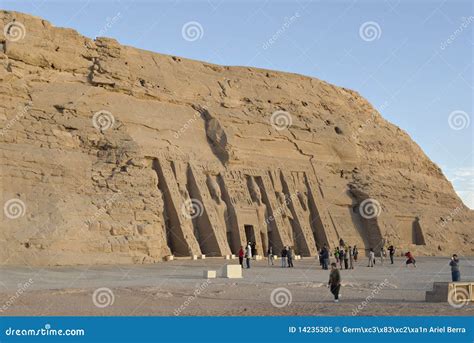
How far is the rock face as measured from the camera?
27.5 m

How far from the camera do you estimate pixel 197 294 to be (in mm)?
16828

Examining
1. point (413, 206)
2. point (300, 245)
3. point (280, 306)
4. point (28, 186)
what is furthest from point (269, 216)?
point (280, 306)

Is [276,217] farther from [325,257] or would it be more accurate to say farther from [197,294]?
[197,294]

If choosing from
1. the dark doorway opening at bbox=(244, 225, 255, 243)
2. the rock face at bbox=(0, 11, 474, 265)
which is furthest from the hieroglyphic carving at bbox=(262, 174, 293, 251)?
the dark doorway opening at bbox=(244, 225, 255, 243)

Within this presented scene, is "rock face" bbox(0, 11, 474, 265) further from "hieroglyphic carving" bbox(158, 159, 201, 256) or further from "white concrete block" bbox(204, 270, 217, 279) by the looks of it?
"white concrete block" bbox(204, 270, 217, 279)

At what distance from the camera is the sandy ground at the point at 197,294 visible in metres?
13.8

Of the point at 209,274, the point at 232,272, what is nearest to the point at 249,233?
the point at 232,272

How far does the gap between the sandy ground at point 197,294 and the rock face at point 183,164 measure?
3.27 meters

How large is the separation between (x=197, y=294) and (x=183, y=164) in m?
18.1

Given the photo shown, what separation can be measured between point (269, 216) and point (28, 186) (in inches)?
583

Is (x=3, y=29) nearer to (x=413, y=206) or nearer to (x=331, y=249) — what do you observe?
(x=331, y=249)

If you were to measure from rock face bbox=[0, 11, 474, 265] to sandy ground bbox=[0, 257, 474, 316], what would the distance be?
3275 millimetres

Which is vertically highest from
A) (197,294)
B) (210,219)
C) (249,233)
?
(249,233)

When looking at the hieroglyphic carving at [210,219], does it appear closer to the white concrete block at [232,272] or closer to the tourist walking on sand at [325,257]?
the tourist walking on sand at [325,257]
